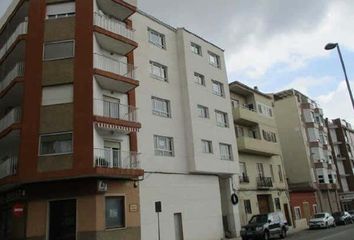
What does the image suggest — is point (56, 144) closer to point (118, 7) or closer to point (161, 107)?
point (161, 107)

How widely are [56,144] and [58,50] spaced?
5865 mm

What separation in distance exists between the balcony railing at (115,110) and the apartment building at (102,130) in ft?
0.22

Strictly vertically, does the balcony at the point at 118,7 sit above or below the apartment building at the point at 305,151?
above

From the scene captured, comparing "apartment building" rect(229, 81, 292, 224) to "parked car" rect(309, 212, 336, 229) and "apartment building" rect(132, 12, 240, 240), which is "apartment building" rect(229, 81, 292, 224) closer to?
"parked car" rect(309, 212, 336, 229)

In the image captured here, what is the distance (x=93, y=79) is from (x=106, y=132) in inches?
126

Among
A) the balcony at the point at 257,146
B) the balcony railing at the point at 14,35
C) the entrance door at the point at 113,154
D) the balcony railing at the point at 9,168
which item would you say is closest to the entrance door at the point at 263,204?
the balcony at the point at 257,146

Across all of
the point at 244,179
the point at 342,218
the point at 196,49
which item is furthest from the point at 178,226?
the point at 342,218

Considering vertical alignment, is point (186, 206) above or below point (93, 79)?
below

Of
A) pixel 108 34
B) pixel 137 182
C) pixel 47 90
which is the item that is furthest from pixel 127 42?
pixel 137 182

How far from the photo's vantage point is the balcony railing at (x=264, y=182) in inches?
1479

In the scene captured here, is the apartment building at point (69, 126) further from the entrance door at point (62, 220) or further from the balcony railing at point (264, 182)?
the balcony railing at point (264, 182)

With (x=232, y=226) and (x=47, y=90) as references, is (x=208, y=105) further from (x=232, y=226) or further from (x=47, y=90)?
(x=47, y=90)

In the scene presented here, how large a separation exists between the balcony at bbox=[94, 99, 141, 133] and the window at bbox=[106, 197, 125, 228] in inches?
163

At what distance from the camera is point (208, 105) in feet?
104
